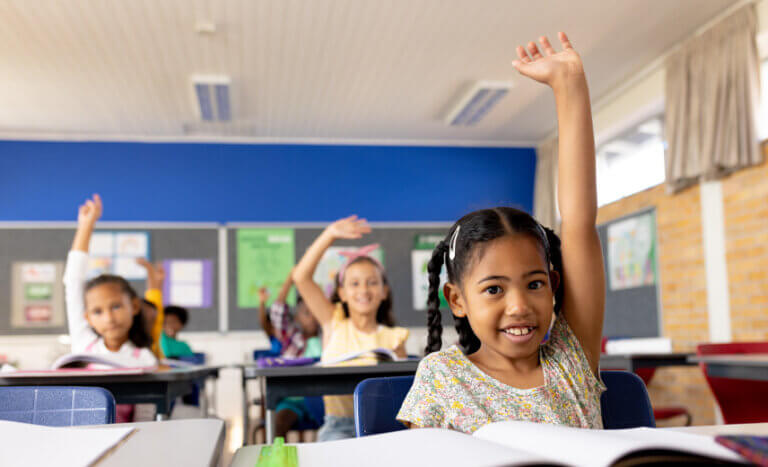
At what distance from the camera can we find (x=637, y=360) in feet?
10.9

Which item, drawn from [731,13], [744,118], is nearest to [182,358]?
[744,118]

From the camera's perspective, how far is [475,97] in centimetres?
559

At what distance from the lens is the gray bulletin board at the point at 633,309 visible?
522 cm

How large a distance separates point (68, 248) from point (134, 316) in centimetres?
368

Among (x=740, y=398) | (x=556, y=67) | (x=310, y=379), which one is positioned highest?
(x=556, y=67)

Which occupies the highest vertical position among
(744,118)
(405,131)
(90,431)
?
(405,131)

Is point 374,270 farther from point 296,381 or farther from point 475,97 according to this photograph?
point 475,97

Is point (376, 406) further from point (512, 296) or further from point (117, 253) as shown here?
→ point (117, 253)

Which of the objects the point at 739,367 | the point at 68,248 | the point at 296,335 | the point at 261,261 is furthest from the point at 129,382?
the point at 68,248

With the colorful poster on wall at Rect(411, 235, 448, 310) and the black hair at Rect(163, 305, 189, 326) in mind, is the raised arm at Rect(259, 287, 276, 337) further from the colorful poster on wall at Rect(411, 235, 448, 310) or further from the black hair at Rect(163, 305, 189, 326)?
the colorful poster on wall at Rect(411, 235, 448, 310)

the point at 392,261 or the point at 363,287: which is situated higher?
the point at 392,261

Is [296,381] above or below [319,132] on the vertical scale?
below

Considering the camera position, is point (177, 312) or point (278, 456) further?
point (177, 312)

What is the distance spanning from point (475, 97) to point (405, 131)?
121 centimetres
